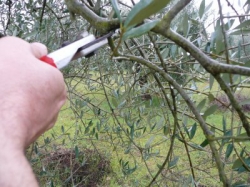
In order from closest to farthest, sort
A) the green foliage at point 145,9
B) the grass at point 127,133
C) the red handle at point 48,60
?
the green foliage at point 145,9, the red handle at point 48,60, the grass at point 127,133

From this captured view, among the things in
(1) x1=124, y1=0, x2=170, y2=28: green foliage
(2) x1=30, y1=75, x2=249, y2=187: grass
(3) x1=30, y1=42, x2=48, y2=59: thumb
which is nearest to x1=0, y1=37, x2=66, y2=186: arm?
(3) x1=30, y1=42, x2=48, y2=59: thumb

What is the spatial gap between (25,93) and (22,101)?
0.5 inches

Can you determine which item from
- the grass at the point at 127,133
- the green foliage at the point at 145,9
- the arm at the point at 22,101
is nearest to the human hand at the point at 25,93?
the arm at the point at 22,101

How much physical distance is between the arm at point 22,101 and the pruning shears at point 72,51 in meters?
0.02

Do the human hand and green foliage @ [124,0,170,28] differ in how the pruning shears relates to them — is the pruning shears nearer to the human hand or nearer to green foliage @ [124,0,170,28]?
the human hand

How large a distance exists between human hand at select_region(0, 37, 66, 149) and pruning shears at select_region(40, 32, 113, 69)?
0.7 inches

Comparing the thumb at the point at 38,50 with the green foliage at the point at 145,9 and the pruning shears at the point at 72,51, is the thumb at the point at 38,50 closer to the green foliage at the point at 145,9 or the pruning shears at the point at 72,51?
the pruning shears at the point at 72,51

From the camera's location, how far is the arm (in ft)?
1.17

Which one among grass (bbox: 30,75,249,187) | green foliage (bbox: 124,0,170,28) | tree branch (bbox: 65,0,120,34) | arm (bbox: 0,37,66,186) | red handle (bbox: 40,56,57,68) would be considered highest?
tree branch (bbox: 65,0,120,34)

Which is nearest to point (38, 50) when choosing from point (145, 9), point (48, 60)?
point (48, 60)

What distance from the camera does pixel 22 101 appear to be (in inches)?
15.6

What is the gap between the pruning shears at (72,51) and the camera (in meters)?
0.49

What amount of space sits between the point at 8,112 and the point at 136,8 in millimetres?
187

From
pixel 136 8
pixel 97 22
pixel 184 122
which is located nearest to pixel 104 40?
pixel 97 22
